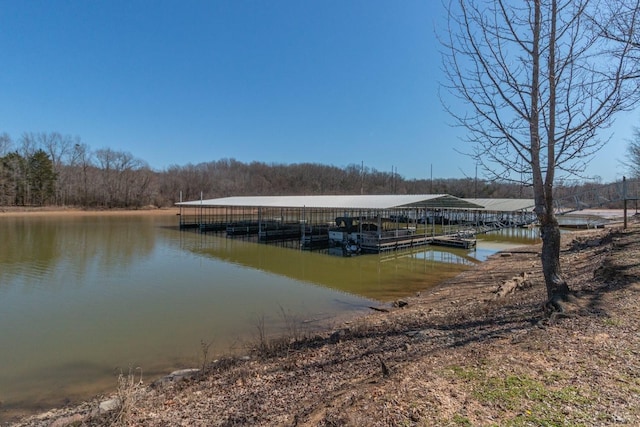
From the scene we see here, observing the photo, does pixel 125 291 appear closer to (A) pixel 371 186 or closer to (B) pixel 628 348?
(B) pixel 628 348

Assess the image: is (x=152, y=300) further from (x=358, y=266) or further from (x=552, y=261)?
(x=552, y=261)

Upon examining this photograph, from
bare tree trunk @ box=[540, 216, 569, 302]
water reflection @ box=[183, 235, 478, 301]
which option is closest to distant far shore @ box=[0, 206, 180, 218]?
water reflection @ box=[183, 235, 478, 301]

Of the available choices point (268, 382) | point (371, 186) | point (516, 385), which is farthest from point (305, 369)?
point (371, 186)

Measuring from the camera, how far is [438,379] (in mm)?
3311

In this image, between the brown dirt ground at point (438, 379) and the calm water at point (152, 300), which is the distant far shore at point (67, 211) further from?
the brown dirt ground at point (438, 379)

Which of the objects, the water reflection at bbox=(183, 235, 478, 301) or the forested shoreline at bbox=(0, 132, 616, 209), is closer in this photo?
the water reflection at bbox=(183, 235, 478, 301)

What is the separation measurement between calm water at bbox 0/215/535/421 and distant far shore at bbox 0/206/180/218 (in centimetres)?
3216

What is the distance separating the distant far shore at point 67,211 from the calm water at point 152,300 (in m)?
32.2

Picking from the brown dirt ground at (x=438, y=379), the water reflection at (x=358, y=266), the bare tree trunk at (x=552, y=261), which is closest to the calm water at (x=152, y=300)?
the water reflection at (x=358, y=266)

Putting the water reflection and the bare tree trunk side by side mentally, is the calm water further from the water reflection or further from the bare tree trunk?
the bare tree trunk

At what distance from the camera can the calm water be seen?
6.29 m

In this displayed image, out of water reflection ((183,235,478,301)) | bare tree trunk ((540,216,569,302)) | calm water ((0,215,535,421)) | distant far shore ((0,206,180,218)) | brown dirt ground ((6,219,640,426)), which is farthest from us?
distant far shore ((0,206,180,218))

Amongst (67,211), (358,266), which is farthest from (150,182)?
(358,266)

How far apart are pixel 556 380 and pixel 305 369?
271 cm
